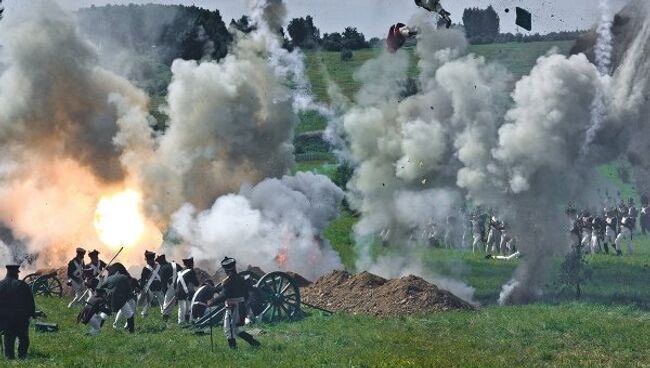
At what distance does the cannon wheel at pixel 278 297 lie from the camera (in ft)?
83.8

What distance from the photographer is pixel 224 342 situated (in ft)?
71.8

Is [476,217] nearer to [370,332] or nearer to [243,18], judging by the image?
[243,18]

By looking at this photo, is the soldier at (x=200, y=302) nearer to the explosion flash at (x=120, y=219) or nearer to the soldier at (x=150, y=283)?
the soldier at (x=150, y=283)

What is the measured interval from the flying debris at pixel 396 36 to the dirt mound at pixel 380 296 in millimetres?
7397

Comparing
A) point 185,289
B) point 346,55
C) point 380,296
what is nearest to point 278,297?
point 185,289

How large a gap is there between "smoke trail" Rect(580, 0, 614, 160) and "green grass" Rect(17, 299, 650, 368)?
5103 mm

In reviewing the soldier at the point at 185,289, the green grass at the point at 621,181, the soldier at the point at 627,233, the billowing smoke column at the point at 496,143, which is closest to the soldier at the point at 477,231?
the soldier at the point at 627,233

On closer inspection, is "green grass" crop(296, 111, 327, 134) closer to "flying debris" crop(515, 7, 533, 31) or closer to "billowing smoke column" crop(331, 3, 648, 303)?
"billowing smoke column" crop(331, 3, 648, 303)

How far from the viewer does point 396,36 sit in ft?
105

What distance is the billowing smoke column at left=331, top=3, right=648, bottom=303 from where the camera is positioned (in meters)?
28.8

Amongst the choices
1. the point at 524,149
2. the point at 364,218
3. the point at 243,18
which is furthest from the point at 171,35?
the point at 524,149

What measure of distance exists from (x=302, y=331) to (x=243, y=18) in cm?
2327

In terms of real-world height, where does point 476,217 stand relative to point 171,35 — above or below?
below

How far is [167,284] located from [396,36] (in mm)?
11064
